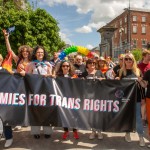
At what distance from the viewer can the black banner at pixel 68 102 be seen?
5.24 meters

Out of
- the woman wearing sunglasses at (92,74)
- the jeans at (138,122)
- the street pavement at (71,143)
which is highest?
the woman wearing sunglasses at (92,74)

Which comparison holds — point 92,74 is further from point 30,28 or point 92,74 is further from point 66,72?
point 30,28

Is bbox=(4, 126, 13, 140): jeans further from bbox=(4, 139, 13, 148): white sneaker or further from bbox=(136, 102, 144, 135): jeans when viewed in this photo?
bbox=(136, 102, 144, 135): jeans

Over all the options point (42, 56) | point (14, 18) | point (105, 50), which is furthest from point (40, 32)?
point (42, 56)

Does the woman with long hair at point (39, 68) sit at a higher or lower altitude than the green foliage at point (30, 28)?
lower

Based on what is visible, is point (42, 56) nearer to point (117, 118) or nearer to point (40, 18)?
point (117, 118)

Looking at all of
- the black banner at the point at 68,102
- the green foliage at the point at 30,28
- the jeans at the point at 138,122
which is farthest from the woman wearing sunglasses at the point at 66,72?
the green foliage at the point at 30,28

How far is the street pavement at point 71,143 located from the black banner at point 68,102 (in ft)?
1.14

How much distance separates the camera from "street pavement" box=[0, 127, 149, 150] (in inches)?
208

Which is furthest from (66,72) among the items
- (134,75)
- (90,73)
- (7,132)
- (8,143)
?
(8,143)

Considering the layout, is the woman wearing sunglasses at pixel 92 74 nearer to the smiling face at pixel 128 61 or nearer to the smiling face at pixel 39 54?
the smiling face at pixel 128 61

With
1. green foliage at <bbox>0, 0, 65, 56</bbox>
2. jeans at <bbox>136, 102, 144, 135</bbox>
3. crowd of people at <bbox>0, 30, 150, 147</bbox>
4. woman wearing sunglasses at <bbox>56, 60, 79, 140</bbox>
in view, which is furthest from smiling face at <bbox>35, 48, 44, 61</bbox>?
green foliage at <bbox>0, 0, 65, 56</bbox>

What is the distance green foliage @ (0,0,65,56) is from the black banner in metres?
19.1

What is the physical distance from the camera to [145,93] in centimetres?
546
